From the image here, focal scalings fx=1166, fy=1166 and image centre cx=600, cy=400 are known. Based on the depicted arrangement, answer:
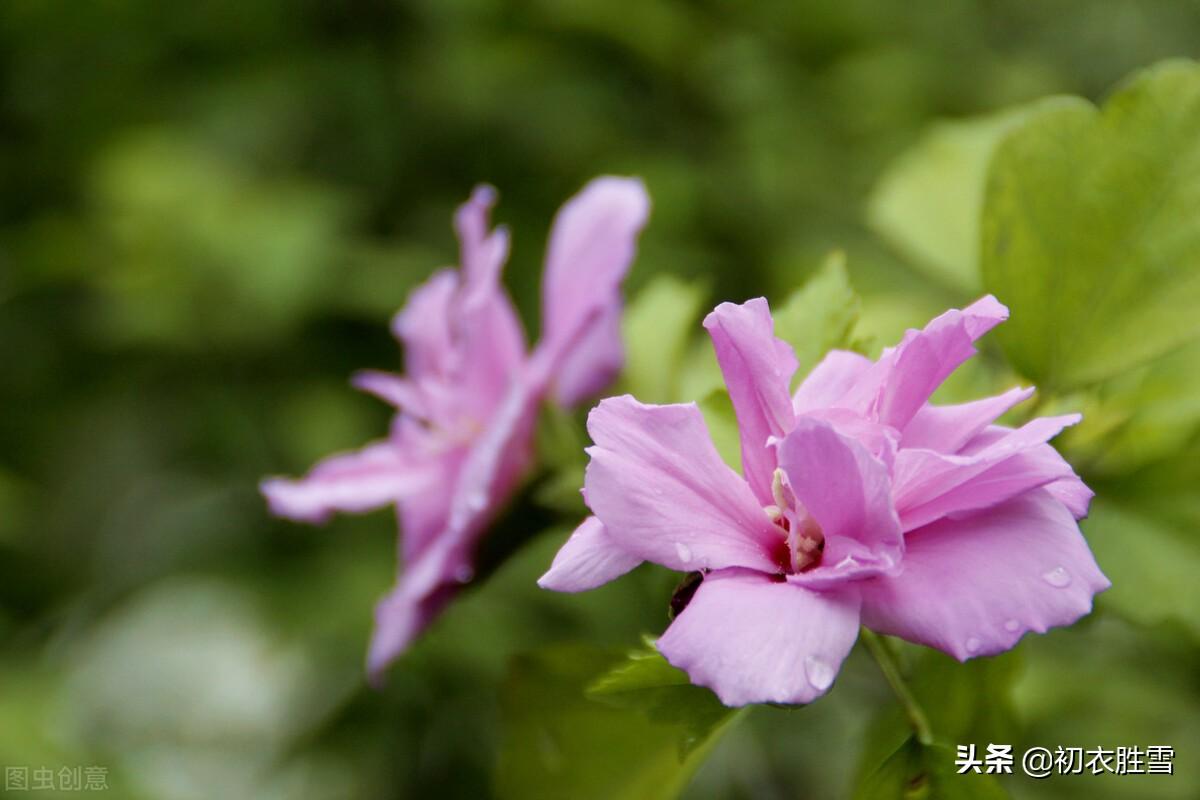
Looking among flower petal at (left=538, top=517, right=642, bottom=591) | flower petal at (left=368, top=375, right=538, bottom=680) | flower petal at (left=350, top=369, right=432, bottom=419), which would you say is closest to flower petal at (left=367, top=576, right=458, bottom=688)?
flower petal at (left=368, top=375, right=538, bottom=680)

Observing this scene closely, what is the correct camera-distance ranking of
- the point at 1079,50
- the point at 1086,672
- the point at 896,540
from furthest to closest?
1. the point at 1079,50
2. the point at 1086,672
3. the point at 896,540

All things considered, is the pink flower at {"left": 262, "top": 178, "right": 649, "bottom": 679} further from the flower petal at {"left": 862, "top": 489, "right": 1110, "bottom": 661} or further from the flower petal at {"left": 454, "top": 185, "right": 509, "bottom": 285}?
the flower petal at {"left": 862, "top": 489, "right": 1110, "bottom": 661}

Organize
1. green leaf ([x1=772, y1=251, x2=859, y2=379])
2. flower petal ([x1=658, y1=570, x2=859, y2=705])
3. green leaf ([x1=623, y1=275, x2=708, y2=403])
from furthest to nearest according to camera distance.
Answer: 1. green leaf ([x1=623, y1=275, x2=708, y2=403])
2. green leaf ([x1=772, y1=251, x2=859, y2=379])
3. flower petal ([x1=658, y1=570, x2=859, y2=705])

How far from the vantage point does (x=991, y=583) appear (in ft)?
1.32

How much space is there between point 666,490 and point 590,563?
38mm

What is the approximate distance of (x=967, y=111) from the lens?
5.17 feet

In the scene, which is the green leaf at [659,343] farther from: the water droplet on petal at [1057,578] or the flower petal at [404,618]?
the water droplet on petal at [1057,578]

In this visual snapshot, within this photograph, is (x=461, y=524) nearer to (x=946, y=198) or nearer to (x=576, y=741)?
(x=576, y=741)

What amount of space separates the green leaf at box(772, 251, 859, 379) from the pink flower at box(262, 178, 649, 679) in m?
0.11

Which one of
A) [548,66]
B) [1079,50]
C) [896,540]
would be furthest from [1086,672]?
[1079,50]

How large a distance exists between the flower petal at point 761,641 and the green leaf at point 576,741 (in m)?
0.17

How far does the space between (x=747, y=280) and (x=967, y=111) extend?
0.39 meters

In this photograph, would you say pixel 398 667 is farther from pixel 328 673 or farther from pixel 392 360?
pixel 392 360

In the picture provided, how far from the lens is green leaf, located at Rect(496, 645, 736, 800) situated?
58 cm
